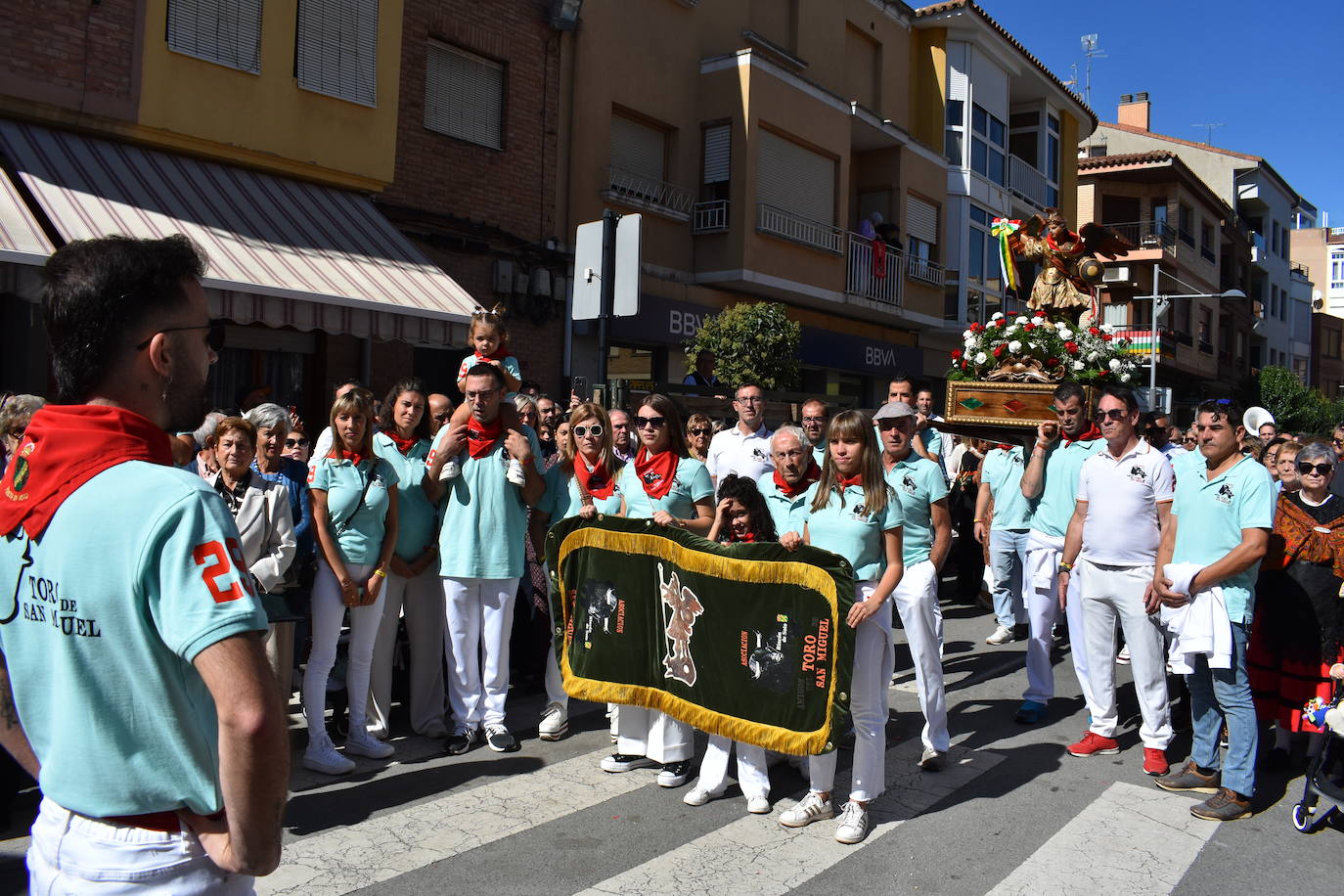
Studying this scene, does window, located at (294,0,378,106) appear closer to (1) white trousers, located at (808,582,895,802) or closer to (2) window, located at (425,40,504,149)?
(2) window, located at (425,40,504,149)

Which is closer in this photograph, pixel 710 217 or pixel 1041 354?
pixel 1041 354

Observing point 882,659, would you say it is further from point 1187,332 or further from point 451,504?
point 1187,332

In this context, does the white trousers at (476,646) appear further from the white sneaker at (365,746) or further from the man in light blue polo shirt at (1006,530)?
the man in light blue polo shirt at (1006,530)

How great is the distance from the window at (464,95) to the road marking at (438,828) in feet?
33.6

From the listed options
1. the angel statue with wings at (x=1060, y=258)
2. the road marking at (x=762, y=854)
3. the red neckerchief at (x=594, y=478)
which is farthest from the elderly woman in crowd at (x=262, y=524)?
the angel statue with wings at (x=1060, y=258)

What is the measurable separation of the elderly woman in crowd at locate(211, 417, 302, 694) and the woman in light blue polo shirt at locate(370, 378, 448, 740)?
736 millimetres

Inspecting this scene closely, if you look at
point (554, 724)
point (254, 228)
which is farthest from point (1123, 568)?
point (254, 228)

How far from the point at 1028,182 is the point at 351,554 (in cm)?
2615

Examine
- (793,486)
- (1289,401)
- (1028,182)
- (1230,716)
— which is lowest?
(1230,716)

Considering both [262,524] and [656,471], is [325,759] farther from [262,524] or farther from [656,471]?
[656,471]

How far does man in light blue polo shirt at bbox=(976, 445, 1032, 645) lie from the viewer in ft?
29.6

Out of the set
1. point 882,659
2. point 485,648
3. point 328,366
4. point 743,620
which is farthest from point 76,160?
point 882,659

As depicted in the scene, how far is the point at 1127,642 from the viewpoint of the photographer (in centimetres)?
593

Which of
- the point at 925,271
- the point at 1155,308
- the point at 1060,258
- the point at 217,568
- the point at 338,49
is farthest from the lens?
the point at 1155,308
